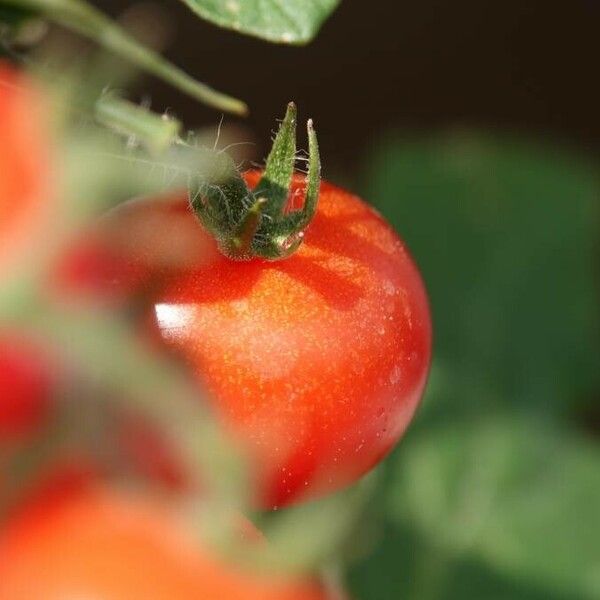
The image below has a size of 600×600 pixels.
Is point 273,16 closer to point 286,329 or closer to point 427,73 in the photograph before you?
point 286,329

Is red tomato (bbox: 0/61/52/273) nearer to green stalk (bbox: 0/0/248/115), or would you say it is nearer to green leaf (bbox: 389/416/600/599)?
green stalk (bbox: 0/0/248/115)

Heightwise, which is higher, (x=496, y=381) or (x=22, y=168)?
(x=22, y=168)

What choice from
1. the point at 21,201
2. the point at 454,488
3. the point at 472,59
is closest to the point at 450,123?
the point at 472,59

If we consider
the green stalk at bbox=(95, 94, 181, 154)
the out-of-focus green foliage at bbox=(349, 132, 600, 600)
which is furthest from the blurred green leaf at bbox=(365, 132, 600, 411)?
the green stalk at bbox=(95, 94, 181, 154)

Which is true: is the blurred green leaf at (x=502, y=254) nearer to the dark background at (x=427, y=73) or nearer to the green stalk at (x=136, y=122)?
the dark background at (x=427, y=73)

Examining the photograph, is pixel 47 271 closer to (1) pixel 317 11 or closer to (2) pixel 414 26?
(1) pixel 317 11

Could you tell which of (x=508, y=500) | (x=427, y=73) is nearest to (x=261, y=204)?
(x=508, y=500)
